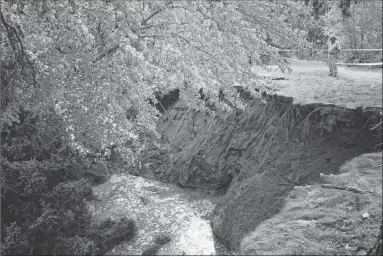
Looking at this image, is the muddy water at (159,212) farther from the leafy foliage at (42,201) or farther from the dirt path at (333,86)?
the dirt path at (333,86)

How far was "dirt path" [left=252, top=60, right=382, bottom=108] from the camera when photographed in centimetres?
604

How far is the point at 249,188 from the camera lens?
852 centimetres

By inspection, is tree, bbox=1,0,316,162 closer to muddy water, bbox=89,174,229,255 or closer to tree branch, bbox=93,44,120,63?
tree branch, bbox=93,44,120,63

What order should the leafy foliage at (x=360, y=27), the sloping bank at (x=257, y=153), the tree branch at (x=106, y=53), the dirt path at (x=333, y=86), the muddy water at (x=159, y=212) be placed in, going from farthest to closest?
the muddy water at (x=159, y=212)
the sloping bank at (x=257, y=153)
the leafy foliage at (x=360, y=27)
the dirt path at (x=333, y=86)
the tree branch at (x=106, y=53)

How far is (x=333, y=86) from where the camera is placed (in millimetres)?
7855

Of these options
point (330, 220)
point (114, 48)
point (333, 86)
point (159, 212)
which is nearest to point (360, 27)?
point (333, 86)

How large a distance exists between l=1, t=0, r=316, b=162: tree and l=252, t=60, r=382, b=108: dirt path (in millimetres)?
1498

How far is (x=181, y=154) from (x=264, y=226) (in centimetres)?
616

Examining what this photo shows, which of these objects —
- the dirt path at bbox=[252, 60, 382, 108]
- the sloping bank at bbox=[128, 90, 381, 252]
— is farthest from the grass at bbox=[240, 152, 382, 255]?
the dirt path at bbox=[252, 60, 382, 108]

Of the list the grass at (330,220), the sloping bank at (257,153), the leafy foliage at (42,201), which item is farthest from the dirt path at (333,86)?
the leafy foliage at (42,201)

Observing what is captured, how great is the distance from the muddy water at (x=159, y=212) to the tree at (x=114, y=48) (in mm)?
3402

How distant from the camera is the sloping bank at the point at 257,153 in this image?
7.01 metres

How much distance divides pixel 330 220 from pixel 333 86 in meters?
3.44

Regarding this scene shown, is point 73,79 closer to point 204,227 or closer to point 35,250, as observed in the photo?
point 35,250
